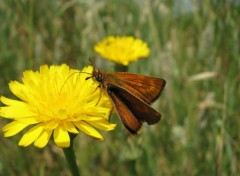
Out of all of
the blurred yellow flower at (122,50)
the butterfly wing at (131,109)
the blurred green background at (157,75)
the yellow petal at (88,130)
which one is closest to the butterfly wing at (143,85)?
the butterfly wing at (131,109)

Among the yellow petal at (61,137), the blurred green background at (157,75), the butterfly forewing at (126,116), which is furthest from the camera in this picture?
the blurred green background at (157,75)

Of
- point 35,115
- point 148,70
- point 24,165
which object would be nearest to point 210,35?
point 148,70

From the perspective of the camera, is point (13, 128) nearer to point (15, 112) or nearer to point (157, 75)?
point (15, 112)

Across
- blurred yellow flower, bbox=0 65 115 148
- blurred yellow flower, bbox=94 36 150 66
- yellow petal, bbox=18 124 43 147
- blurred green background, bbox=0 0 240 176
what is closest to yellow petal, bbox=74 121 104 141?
blurred yellow flower, bbox=0 65 115 148

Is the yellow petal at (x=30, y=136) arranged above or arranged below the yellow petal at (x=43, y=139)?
above

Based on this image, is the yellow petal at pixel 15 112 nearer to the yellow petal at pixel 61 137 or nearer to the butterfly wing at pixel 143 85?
the yellow petal at pixel 61 137

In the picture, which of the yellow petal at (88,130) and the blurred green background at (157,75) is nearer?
the yellow petal at (88,130)

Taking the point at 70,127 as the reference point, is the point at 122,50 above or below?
above

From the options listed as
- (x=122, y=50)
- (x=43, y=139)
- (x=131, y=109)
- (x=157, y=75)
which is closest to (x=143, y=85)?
(x=131, y=109)
